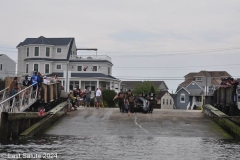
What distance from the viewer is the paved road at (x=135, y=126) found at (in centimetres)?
2252

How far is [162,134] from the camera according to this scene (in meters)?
22.2

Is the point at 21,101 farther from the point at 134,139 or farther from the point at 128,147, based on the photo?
the point at 128,147

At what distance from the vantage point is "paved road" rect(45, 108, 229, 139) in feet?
73.9

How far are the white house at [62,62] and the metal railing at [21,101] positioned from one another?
2112 inches

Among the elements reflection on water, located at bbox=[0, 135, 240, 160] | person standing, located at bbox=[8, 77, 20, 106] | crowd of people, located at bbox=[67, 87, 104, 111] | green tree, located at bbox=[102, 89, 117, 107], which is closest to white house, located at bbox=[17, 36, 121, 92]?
green tree, located at bbox=[102, 89, 117, 107]

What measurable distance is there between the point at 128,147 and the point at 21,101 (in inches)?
302

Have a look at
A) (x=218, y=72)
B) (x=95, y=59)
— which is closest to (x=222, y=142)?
(x=95, y=59)

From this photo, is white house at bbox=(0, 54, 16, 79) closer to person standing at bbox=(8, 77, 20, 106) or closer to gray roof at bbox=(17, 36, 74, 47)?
gray roof at bbox=(17, 36, 74, 47)

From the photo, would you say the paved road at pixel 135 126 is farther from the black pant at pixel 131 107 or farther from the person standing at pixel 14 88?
the person standing at pixel 14 88

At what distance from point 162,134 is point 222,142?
297cm

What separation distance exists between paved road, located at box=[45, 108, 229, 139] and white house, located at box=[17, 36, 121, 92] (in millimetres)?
51942

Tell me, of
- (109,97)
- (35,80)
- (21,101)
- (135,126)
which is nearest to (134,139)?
(135,126)

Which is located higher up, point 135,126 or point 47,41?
point 47,41

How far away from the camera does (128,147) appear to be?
18.2m
